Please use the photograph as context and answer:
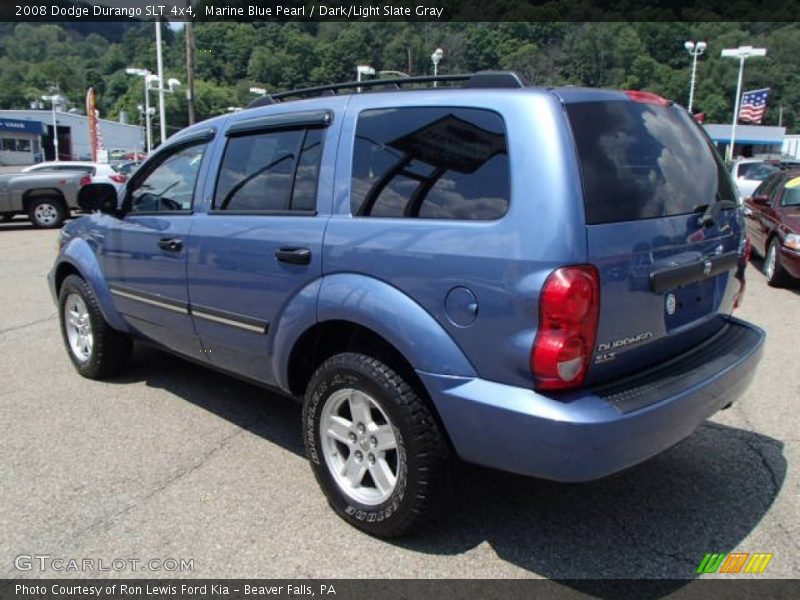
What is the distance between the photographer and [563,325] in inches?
91.9

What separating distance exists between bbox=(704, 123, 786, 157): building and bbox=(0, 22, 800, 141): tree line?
4991 millimetres

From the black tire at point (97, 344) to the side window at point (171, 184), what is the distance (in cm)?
83

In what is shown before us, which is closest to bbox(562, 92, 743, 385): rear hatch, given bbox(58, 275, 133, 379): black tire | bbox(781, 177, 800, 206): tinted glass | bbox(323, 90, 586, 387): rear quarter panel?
bbox(323, 90, 586, 387): rear quarter panel

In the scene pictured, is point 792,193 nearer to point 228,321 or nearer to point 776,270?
point 776,270

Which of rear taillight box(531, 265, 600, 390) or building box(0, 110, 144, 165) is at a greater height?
building box(0, 110, 144, 165)

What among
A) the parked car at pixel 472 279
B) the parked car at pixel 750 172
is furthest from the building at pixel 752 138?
the parked car at pixel 472 279

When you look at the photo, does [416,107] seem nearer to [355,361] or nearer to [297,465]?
[355,361]

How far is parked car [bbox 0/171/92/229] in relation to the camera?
15086 mm

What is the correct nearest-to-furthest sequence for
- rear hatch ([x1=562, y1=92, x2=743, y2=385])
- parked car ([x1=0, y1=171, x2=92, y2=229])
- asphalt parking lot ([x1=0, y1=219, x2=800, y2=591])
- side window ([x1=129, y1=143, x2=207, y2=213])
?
1. rear hatch ([x1=562, y1=92, x2=743, y2=385])
2. asphalt parking lot ([x1=0, y1=219, x2=800, y2=591])
3. side window ([x1=129, y1=143, x2=207, y2=213])
4. parked car ([x1=0, y1=171, x2=92, y2=229])

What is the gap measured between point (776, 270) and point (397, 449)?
298 inches

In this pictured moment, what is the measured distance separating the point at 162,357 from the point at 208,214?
7.57ft

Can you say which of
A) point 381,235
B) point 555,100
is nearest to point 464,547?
point 381,235

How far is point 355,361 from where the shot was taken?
9.36 feet

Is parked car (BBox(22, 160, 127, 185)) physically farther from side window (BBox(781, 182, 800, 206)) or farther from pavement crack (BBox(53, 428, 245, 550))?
pavement crack (BBox(53, 428, 245, 550))
